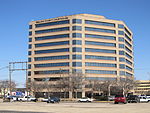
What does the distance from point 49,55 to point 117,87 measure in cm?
3537

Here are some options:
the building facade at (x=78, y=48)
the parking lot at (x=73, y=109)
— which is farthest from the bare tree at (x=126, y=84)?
the parking lot at (x=73, y=109)

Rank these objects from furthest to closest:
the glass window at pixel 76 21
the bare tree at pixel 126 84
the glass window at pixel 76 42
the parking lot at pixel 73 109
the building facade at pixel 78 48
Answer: the glass window at pixel 76 21 → the building facade at pixel 78 48 → the glass window at pixel 76 42 → the bare tree at pixel 126 84 → the parking lot at pixel 73 109

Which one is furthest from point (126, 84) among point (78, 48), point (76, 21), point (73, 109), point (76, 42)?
point (73, 109)

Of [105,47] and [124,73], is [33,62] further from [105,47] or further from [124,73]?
[124,73]

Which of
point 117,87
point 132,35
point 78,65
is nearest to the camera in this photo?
point 117,87

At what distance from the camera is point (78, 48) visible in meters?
120

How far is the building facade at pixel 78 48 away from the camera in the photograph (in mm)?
120688

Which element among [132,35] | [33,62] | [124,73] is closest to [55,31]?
[33,62]

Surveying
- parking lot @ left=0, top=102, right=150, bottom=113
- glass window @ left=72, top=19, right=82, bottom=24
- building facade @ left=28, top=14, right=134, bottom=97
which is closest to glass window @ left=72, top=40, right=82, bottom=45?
building facade @ left=28, top=14, right=134, bottom=97

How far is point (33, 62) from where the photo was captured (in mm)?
129875

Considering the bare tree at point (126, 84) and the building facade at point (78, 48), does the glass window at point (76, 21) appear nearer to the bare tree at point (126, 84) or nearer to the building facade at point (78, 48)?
the building facade at point (78, 48)

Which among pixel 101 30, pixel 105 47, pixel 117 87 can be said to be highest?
pixel 101 30

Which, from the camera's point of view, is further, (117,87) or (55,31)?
(55,31)

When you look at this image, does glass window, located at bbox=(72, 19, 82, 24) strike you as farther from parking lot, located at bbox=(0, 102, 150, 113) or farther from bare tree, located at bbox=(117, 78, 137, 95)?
parking lot, located at bbox=(0, 102, 150, 113)
